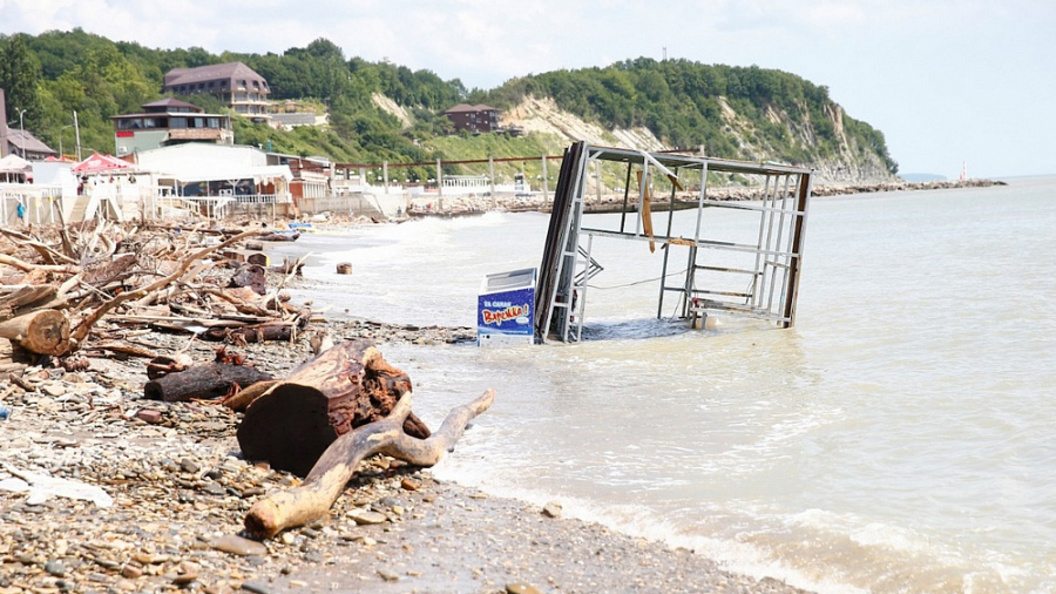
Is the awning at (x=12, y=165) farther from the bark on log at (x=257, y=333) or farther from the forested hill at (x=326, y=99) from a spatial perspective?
the forested hill at (x=326, y=99)

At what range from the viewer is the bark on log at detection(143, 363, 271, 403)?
813 cm

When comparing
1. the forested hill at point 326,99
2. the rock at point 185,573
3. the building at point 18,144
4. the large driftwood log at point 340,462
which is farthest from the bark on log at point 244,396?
the forested hill at point 326,99

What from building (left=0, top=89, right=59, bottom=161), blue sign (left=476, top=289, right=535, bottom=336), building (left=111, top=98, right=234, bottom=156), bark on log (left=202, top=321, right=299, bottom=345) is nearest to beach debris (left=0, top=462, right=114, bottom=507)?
bark on log (left=202, top=321, right=299, bottom=345)

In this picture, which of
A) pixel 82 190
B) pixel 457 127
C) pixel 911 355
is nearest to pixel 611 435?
pixel 911 355

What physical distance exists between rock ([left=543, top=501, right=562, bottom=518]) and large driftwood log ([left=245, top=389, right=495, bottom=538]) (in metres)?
1.12

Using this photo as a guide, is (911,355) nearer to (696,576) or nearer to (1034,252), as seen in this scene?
(696,576)

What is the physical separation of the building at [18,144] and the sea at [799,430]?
60.1 m

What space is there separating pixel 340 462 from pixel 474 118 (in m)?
156

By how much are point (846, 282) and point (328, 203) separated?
45206 mm

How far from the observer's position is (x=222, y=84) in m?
132

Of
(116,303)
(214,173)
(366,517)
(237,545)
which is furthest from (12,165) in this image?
(237,545)

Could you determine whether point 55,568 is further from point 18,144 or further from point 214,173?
point 18,144

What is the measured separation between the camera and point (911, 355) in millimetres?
13023

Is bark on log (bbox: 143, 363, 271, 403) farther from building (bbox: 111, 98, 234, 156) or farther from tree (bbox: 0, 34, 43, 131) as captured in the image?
tree (bbox: 0, 34, 43, 131)
